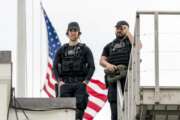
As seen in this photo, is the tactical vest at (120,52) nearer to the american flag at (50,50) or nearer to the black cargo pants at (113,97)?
the black cargo pants at (113,97)

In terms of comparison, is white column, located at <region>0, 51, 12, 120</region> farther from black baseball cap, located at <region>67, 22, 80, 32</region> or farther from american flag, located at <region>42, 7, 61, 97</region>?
american flag, located at <region>42, 7, 61, 97</region>

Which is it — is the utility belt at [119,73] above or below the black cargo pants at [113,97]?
above

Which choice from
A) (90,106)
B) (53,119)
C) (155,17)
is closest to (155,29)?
(155,17)

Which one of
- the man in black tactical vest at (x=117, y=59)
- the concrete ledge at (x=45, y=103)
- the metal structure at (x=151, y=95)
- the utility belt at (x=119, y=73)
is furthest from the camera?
the man in black tactical vest at (x=117, y=59)

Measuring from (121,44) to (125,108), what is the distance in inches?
53.2

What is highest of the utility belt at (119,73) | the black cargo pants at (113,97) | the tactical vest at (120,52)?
the tactical vest at (120,52)

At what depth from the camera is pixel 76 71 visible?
15.4 m

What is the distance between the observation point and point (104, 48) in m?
15.5

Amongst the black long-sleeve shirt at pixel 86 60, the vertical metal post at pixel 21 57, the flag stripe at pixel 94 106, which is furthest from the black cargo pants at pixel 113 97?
the flag stripe at pixel 94 106

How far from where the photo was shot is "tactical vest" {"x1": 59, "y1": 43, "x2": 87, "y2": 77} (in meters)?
15.4

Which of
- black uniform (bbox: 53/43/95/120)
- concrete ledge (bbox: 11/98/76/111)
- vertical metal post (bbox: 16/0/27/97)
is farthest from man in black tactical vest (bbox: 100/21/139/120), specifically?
vertical metal post (bbox: 16/0/27/97)

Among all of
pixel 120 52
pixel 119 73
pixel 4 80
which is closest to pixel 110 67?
pixel 119 73

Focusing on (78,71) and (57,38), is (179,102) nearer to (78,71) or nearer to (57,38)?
(78,71)

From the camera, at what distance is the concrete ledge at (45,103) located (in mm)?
13539
